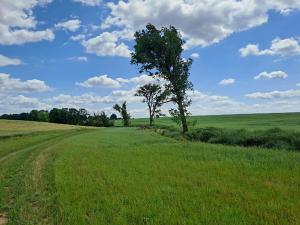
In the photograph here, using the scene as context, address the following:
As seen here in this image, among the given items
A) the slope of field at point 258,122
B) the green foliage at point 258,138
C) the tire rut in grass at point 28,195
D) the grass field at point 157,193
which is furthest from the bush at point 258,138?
the slope of field at point 258,122

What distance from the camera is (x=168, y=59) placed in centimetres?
4719

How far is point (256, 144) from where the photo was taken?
3034 centimetres

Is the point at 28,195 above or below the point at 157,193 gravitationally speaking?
below

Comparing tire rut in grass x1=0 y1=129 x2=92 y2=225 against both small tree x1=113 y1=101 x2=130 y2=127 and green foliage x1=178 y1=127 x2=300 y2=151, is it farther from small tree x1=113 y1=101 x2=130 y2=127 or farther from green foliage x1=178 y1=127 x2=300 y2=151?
small tree x1=113 y1=101 x2=130 y2=127

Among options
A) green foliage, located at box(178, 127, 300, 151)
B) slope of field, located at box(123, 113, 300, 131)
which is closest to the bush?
green foliage, located at box(178, 127, 300, 151)

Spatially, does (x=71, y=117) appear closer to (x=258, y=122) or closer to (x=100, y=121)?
(x=100, y=121)

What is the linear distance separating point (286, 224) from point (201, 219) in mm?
1779

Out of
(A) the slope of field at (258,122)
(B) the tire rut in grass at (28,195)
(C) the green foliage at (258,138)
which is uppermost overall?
(A) the slope of field at (258,122)

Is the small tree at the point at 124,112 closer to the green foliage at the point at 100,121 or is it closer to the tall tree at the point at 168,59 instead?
the green foliage at the point at 100,121

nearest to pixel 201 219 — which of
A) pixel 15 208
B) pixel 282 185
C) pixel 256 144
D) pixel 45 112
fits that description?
pixel 282 185

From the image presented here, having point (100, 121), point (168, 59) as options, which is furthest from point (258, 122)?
point (100, 121)

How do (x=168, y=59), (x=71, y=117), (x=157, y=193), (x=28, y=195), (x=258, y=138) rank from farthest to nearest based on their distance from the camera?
1. (x=71, y=117)
2. (x=168, y=59)
3. (x=258, y=138)
4. (x=28, y=195)
5. (x=157, y=193)

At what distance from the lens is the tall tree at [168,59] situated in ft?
154

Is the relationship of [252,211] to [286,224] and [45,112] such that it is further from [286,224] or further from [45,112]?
[45,112]
